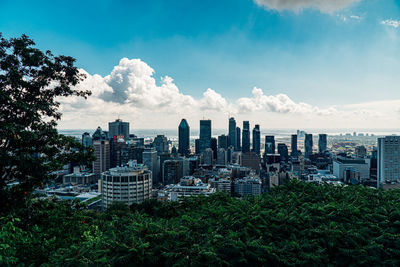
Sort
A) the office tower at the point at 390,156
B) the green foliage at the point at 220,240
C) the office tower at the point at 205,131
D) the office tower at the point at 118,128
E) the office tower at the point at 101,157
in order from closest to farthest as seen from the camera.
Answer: the green foliage at the point at 220,240, the office tower at the point at 390,156, the office tower at the point at 101,157, the office tower at the point at 118,128, the office tower at the point at 205,131

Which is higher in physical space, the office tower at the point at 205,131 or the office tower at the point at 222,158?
the office tower at the point at 205,131

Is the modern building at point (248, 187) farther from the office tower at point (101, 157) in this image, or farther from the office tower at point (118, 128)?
the office tower at point (118, 128)

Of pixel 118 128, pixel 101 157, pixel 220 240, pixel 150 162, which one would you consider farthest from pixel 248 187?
pixel 118 128

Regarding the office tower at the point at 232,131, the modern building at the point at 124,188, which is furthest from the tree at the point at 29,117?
the office tower at the point at 232,131

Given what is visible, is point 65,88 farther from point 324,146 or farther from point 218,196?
point 324,146

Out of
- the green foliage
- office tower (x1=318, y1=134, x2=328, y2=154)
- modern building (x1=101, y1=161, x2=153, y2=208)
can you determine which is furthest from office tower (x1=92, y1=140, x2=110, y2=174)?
office tower (x1=318, y1=134, x2=328, y2=154)

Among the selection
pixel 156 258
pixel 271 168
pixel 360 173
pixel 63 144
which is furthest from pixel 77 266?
pixel 360 173

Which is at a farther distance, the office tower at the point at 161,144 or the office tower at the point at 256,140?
the office tower at the point at 256,140

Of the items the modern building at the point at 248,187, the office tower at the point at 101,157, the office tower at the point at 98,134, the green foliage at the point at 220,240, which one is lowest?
the modern building at the point at 248,187
